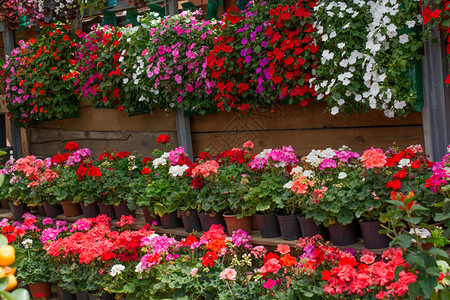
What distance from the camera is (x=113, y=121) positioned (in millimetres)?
4312

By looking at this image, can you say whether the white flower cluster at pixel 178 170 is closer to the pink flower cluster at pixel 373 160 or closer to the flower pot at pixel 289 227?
the flower pot at pixel 289 227

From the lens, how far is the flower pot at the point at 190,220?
9.70 ft

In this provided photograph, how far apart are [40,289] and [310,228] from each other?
65.8 inches

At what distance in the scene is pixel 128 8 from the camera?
402 cm

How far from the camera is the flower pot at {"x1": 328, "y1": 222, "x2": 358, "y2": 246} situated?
2.42m

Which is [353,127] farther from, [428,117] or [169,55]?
[169,55]

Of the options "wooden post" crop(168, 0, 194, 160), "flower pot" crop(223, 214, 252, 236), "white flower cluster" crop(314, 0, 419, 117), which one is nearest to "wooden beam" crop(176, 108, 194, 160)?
"wooden post" crop(168, 0, 194, 160)

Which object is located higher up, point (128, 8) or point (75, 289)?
point (128, 8)

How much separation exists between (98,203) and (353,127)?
175 centimetres

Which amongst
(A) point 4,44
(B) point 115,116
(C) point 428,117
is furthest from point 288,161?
(A) point 4,44

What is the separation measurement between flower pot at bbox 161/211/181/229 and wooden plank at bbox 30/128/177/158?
953 millimetres

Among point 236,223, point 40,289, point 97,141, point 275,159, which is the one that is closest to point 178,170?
point 236,223

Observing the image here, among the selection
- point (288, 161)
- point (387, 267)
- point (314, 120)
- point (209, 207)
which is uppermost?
point (314, 120)

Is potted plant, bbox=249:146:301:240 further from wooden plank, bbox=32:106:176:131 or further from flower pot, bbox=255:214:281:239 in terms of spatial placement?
wooden plank, bbox=32:106:176:131
